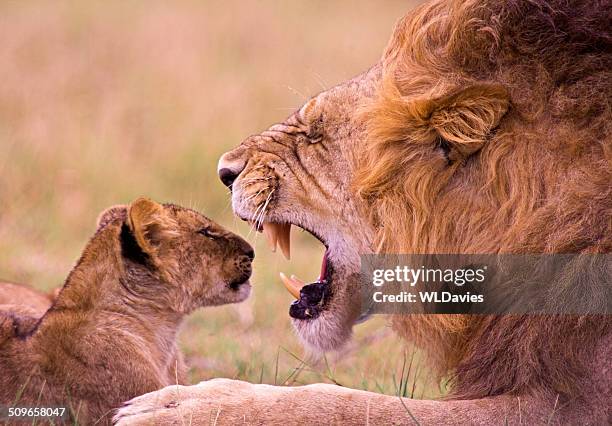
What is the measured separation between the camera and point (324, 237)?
138 inches

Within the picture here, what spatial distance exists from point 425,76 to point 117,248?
1.16m

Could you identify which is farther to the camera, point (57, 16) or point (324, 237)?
point (57, 16)

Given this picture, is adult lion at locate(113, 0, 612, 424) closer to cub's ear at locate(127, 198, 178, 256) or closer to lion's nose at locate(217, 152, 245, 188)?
lion's nose at locate(217, 152, 245, 188)

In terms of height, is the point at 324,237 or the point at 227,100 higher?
the point at 227,100

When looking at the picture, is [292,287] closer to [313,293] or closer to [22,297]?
[313,293]

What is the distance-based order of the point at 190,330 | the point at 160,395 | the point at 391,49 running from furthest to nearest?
the point at 190,330, the point at 391,49, the point at 160,395

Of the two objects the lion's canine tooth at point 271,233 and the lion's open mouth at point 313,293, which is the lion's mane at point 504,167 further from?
the lion's canine tooth at point 271,233

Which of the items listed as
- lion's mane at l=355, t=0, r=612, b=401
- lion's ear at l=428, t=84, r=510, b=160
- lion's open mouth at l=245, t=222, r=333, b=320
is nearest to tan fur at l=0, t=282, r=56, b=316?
lion's open mouth at l=245, t=222, r=333, b=320

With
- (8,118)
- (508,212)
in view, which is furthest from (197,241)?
(8,118)

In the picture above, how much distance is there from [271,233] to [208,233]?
0.40 meters

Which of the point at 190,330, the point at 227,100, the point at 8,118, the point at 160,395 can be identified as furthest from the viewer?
the point at 227,100

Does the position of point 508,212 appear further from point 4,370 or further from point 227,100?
point 227,100

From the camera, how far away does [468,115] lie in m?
3.10

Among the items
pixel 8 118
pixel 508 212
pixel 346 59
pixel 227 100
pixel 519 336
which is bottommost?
pixel 519 336
